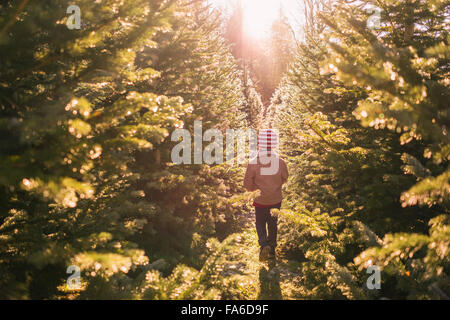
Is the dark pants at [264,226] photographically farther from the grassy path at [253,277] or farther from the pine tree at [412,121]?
the pine tree at [412,121]

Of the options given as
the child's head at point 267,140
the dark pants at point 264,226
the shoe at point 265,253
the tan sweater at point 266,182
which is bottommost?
the shoe at point 265,253

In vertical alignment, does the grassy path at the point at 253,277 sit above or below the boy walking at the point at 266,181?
below

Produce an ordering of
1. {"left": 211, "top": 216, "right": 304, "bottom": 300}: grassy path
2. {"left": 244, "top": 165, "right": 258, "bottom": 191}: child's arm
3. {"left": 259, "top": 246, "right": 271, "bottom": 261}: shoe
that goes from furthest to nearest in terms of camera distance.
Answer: {"left": 244, "top": 165, "right": 258, "bottom": 191}: child's arm
{"left": 259, "top": 246, "right": 271, "bottom": 261}: shoe
{"left": 211, "top": 216, "right": 304, "bottom": 300}: grassy path

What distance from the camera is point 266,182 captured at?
19.5ft

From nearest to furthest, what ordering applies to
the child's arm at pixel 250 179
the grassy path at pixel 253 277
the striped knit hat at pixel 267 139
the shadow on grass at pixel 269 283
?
1. the grassy path at pixel 253 277
2. the shadow on grass at pixel 269 283
3. the striped knit hat at pixel 267 139
4. the child's arm at pixel 250 179

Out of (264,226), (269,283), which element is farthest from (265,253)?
(269,283)

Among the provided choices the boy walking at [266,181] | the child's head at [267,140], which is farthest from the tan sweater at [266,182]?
the child's head at [267,140]

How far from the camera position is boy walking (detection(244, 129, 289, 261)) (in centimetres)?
589

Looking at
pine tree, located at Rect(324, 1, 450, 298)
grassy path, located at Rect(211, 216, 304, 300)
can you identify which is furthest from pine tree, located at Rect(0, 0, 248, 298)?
pine tree, located at Rect(324, 1, 450, 298)

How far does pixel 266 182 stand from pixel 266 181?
0.8 inches

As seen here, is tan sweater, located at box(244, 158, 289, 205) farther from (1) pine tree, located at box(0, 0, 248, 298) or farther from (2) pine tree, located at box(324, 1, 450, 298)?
(2) pine tree, located at box(324, 1, 450, 298)

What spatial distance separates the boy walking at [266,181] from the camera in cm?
589

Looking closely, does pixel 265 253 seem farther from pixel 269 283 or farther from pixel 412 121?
pixel 412 121
